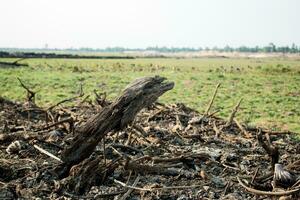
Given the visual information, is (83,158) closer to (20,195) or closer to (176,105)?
(20,195)

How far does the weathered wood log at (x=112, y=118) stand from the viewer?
5043mm

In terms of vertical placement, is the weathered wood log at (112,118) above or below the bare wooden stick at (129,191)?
above

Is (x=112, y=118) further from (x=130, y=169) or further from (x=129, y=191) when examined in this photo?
(x=129, y=191)

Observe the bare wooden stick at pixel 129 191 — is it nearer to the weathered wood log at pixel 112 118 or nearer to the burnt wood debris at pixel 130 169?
the burnt wood debris at pixel 130 169

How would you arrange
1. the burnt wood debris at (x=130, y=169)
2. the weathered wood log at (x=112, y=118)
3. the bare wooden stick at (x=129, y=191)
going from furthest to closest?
the weathered wood log at (x=112, y=118)
the burnt wood debris at (x=130, y=169)
the bare wooden stick at (x=129, y=191)

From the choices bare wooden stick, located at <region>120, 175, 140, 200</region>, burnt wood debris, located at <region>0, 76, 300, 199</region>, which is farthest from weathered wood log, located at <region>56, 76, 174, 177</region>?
bare wooden stick, located at <region>120, 175, 140, 200</region>

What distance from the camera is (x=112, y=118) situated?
5.06m

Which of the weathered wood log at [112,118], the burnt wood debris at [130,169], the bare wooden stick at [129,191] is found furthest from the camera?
the weathered wood log at [112,118]

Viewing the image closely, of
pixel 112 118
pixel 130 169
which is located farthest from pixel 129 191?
pixel 112 118

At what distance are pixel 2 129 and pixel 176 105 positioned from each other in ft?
16.2

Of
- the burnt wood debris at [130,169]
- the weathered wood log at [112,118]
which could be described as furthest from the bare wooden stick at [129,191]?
the weathered wood log at [112,118]

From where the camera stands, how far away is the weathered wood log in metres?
5.04

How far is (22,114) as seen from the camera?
10500 mm

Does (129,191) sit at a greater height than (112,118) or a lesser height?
lesser
